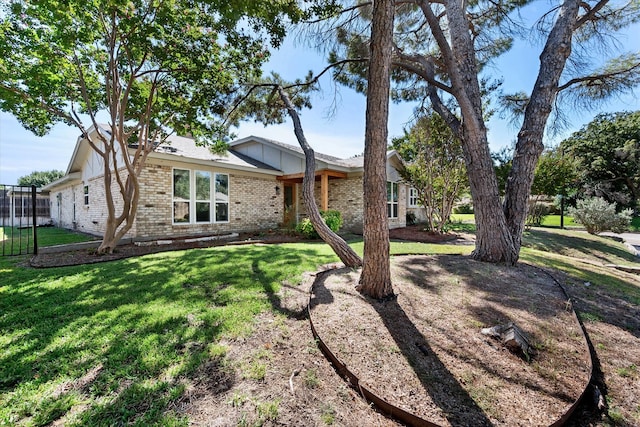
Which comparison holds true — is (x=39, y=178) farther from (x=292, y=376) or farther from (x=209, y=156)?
(x=292, y=376)

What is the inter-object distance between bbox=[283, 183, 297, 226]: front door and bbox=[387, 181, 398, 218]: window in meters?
4.91

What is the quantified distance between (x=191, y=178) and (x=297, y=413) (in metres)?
9.67

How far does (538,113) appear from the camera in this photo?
515 cm

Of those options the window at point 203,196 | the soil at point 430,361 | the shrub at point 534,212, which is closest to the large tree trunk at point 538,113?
the soil at point 430,361

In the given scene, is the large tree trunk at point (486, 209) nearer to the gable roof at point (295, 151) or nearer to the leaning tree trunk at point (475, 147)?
the leaning tree trunk at point (475, 147)

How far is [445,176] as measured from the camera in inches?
440

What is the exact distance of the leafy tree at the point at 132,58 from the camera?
5441 mm

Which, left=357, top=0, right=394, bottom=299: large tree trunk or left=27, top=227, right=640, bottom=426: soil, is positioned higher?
left=357, top=0, right=394, bottom=299: large tree trunk

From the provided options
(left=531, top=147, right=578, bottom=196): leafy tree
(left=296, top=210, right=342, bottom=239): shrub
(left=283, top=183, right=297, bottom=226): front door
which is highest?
(left=531, top=147, right=578, bottom=196): leafy tree

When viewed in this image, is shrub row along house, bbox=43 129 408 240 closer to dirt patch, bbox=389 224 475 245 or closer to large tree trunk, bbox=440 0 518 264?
dirt patch, bbox=389 224 475 245

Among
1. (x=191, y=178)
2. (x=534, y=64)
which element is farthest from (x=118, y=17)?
(x=534, y=64)

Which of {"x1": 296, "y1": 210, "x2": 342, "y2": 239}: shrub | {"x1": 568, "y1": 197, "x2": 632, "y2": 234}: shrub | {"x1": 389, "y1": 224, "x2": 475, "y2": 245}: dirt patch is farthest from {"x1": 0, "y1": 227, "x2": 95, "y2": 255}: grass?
Result: {"x1": 568, "y1": 197, "x2": 632, "y2": 234}: shrub

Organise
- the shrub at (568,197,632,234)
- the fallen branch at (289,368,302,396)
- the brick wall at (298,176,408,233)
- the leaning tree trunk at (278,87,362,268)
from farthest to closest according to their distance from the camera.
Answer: the shrub at (568,197,632,234)
the brick wall at (298,176,408,233)
the leaning tree trunk at (278,87,362,268)
the fallen branch at (289,368,302,396)

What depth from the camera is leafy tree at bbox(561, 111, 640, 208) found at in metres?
22.6
